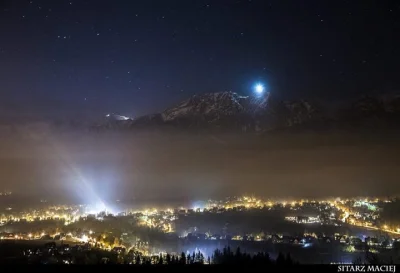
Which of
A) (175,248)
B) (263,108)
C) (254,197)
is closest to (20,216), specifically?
(175,248)

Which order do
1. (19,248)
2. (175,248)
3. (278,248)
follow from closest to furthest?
(19,248), (278,248), (175,248)

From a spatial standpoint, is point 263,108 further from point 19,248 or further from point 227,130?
point 19,248

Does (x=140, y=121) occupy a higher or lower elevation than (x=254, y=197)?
higher

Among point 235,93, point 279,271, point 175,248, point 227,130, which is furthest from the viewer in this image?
point 235,93

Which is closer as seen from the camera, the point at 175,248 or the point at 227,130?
the point at 175,248

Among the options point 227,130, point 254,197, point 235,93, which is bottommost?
point 254,197

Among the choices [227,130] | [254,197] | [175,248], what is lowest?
[175,248]

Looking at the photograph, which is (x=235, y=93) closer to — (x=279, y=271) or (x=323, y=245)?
(x=323, y=245)

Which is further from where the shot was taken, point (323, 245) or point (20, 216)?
point (20, 216)

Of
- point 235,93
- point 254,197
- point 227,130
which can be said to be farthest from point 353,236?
point 235,93
